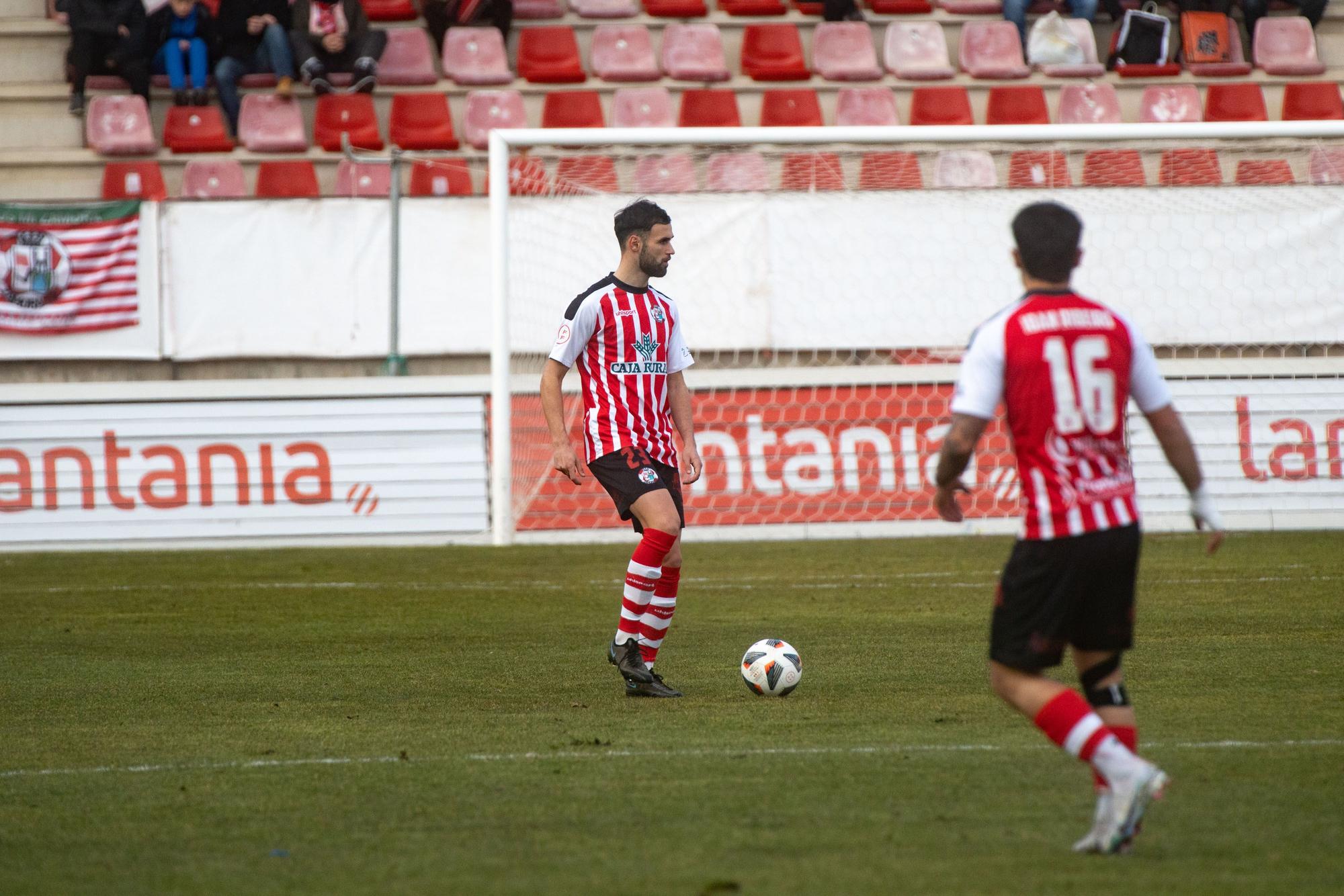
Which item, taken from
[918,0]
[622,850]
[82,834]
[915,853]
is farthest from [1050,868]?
[918,0]

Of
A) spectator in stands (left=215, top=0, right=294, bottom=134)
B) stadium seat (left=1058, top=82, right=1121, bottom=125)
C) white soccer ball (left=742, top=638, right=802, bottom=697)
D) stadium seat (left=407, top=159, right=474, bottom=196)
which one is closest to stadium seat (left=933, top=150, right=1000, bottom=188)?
stadium seat (left=1058, top=82, right=1121, bottom=125)

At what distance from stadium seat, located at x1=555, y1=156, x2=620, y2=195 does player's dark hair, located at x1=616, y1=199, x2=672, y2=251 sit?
806 cm

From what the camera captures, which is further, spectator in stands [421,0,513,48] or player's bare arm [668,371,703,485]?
spectator in stands [421,0,513,48]

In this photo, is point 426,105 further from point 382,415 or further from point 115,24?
point 382,415

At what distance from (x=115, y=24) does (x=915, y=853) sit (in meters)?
15.6

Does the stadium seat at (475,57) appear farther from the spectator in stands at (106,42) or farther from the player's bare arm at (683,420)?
the player's bare arm at (683,420)

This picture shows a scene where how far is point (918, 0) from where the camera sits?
61.8 ft

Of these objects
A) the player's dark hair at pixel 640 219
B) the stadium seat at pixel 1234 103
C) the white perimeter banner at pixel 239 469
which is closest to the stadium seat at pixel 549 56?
the white perimeter banner at pixel 239 469

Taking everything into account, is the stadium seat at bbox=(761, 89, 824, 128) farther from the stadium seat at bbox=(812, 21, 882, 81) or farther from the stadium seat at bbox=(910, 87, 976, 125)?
the stadium seat at bbox=(910, 87, 976, 125)

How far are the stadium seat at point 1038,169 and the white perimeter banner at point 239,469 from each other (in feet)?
17.8

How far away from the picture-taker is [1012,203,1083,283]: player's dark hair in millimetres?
4051

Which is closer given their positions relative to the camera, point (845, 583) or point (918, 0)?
point (845, 583)

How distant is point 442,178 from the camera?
1648 centimetres

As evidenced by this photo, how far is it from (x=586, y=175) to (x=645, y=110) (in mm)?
2941
